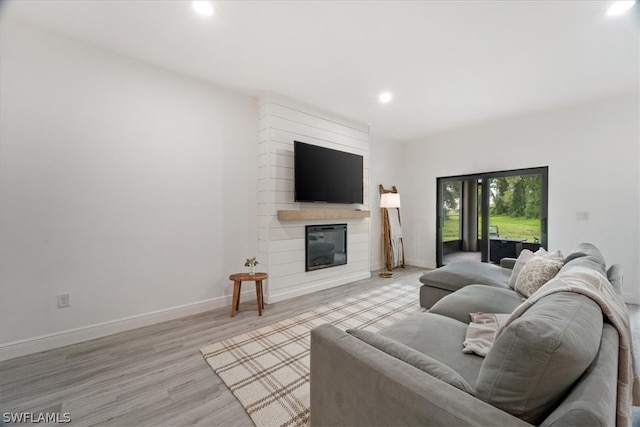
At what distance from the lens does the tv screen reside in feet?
12.0

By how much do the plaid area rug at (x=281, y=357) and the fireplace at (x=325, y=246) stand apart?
0.77 meters

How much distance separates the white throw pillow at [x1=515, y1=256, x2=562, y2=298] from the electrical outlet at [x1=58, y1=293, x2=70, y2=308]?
407 centimetres

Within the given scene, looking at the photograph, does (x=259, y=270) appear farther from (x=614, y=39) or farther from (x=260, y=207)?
(x=614, y=39)

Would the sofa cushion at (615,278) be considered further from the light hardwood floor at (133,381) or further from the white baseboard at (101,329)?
the white baseboard at (101,329)

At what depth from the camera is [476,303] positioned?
202 cm

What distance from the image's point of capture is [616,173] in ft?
11.4

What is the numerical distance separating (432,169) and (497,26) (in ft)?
11.2

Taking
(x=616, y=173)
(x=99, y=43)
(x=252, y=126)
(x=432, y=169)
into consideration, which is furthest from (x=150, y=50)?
(x=616, y=173)

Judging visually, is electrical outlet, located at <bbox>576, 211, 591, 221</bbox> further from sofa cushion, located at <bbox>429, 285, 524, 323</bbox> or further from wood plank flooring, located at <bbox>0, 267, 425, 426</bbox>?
wood plank flooring, located at <bbox>0, 267, 425, 426</bbox>

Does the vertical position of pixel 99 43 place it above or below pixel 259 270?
above

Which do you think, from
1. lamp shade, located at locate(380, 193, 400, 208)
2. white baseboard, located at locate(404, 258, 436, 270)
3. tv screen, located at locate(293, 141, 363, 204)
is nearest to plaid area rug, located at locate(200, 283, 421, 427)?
tv screen, located at locate(293, 141, 363, 204)

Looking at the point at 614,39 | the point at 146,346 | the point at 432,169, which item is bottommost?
the point at 146,346

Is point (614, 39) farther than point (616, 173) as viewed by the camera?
No

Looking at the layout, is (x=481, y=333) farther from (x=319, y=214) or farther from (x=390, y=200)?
(x=390, y=200)
